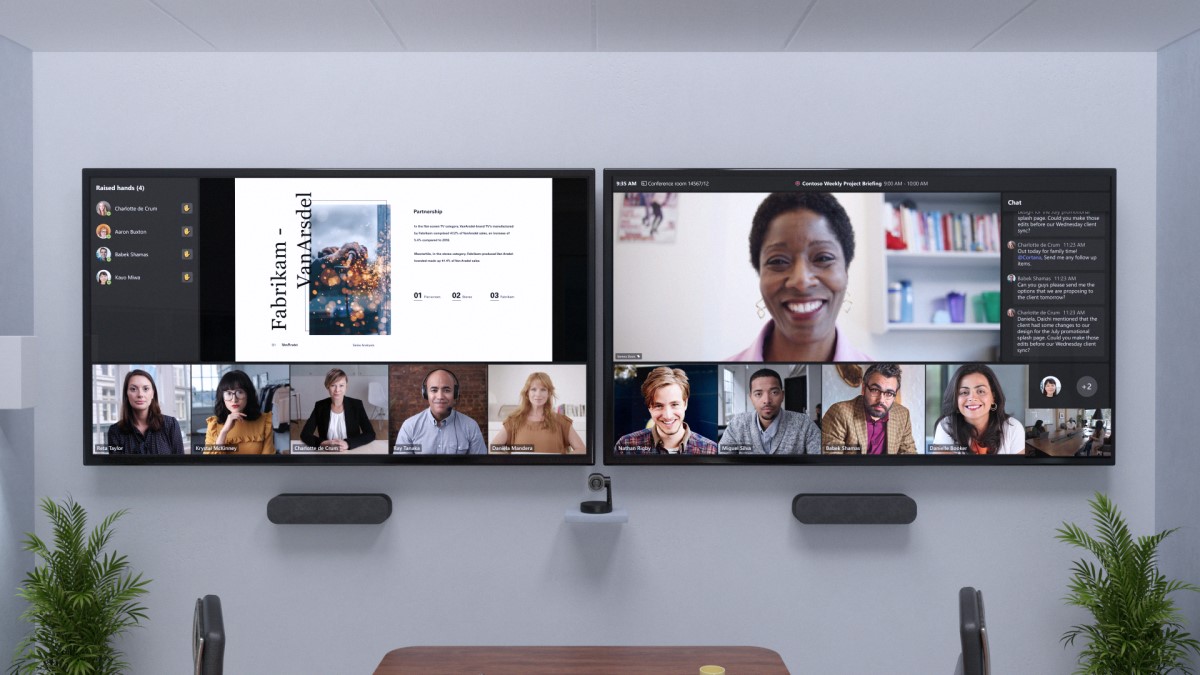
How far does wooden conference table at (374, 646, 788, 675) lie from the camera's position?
92.0 inches

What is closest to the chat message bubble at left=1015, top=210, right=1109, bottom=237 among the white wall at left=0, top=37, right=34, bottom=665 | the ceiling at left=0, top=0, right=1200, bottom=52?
the ceiling at left=0, top=0, right=1200, bottom=52

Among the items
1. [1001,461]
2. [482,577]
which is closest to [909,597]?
[1001,461]

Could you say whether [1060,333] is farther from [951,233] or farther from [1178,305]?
[951,233]

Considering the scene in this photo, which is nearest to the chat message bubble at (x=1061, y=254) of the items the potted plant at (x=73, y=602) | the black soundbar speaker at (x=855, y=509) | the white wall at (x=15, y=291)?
the black soundbar speaker at (x=855, y=509)

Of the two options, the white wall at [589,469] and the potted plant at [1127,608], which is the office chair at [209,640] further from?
the potted plant at [1127,608]

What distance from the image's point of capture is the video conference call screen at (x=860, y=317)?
129 inches

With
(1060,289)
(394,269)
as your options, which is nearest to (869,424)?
(1060,289)

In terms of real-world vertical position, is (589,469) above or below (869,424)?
below

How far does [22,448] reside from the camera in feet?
11.0

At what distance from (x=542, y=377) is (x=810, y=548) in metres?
1.35

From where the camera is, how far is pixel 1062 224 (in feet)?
10.8

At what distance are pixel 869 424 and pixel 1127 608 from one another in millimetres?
1112

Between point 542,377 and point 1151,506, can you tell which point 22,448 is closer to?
point 542,377

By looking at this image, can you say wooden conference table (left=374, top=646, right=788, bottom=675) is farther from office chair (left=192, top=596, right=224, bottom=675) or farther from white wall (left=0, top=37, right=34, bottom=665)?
white wall (left=0, top=37, right=34, bottom=665)
